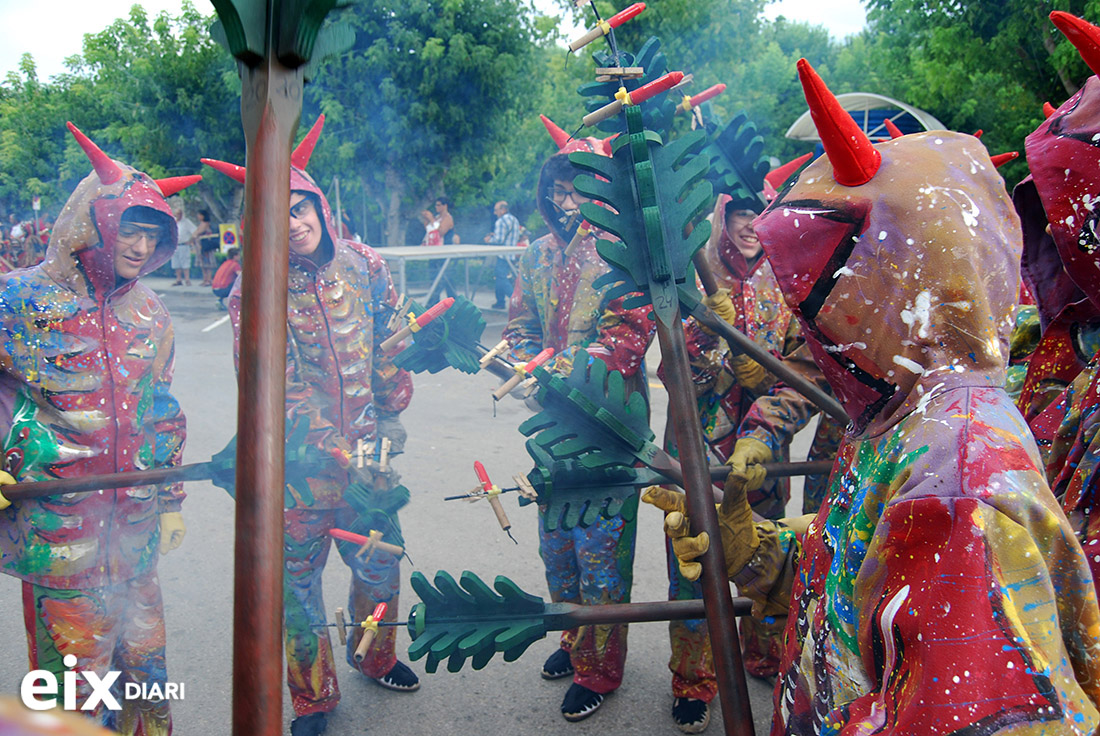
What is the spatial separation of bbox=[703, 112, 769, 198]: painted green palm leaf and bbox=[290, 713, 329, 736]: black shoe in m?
2.47

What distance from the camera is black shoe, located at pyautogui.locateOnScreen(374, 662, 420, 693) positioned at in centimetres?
321

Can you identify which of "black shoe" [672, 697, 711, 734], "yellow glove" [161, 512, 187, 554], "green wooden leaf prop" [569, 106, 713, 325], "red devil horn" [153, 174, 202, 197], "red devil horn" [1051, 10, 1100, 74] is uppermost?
"red devil horn" [1051, 10, 1100, 74]

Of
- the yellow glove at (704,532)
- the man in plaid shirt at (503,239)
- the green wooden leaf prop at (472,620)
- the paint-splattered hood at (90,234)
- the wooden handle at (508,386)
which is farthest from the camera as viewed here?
the man in plaid shirt at (503,239)

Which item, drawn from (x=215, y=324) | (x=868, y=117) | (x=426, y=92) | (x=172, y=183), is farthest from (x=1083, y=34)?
(x=868, y=117)

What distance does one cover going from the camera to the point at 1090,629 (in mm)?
939

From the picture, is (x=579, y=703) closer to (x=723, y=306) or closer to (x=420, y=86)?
(x=723, y=306)

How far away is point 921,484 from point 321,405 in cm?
242

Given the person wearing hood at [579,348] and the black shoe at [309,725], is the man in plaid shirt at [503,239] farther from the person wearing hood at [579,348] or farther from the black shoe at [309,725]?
the black shoe at [309,725]

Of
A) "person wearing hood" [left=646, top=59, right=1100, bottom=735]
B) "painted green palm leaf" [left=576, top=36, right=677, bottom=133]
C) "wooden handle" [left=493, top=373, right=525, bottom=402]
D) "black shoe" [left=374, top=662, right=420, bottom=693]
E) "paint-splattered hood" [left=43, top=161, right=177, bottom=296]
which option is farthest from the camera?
"black shoe" [left=374, top=662, right=420, bottom=693]

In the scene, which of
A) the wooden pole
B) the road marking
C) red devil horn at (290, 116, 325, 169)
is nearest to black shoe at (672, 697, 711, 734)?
red devil horn at (290, 116, 325, 169)

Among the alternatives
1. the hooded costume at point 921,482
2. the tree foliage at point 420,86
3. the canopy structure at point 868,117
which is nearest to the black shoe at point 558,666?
the hooded costume at point 921,482

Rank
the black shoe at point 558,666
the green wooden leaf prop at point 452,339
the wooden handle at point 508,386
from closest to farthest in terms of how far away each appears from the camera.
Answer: the wooden handle at point 508,386 < the green wooden leaf prop at point 452,339 < the black shoe at point 558,666

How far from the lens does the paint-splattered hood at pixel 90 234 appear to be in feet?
8.27

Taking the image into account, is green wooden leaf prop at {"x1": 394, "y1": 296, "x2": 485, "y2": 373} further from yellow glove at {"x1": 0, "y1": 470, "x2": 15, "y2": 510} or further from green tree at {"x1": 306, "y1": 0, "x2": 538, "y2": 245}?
green tree at {"x1": 306, "y1": 0, "x2": 538, "y2": 245}
